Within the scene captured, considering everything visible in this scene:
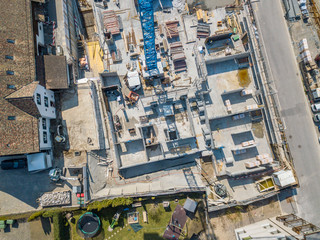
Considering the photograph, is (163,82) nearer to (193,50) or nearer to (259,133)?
(193,50)

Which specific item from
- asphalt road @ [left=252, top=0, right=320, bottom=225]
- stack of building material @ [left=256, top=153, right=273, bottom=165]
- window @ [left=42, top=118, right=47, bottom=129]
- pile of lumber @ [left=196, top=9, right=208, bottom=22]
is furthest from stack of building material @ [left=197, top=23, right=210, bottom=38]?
window @ [left=42, top=118, right=47, bottom=129]

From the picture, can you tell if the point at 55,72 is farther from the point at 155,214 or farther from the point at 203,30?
the point at 155,214

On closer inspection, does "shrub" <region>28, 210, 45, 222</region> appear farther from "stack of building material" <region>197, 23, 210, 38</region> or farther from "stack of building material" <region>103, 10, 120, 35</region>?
"stack of building material" <region>197, 23, 210, 38</region>

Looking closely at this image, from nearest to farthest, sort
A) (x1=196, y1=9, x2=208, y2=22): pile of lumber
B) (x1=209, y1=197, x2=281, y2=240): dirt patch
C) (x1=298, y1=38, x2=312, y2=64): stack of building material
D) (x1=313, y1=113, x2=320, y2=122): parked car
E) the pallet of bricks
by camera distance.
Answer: (x1=209, y1=197, x2=281, y2=240): dirt patch → (x1=313, y1=113, x2=320, y2=122): parked car → (x1=298, y1=38, x2=312, y2=64): stack of building material → the pallet of bricks → (x1=196, y1=9, x2=208, y2=22): pile of lumber

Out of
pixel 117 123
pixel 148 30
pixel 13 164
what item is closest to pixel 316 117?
pixel 148 30

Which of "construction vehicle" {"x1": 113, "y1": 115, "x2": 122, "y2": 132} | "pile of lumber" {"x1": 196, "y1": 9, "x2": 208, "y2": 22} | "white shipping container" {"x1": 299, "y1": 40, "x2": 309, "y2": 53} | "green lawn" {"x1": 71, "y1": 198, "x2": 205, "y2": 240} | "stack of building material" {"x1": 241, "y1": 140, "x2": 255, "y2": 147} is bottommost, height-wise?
"green lawn" {"x1": 71, "y1": 198, "x2": 205, "y2": 240}

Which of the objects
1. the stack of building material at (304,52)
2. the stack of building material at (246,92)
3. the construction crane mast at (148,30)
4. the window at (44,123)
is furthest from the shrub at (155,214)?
the stack of building material at (304,52)
